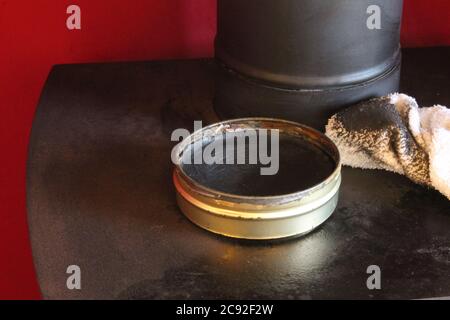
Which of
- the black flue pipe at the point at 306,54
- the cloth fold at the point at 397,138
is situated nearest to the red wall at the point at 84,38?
the black flue pipe at the point at 306,54

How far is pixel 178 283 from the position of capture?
2.50 feet

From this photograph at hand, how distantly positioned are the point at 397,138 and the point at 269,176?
198mm

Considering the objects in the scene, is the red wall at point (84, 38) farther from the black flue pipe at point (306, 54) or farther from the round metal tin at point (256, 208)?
the round metal tin at point (256, 208)

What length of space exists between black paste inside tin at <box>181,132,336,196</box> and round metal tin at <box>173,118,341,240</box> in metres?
0.02

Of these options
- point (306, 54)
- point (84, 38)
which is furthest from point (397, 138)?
point (84, 38)

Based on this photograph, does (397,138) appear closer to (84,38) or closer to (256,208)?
(256,208)

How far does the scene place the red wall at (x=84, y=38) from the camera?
1280 millimetres

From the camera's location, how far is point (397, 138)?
937 mm

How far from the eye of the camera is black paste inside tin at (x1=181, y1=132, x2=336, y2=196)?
33.9 inches

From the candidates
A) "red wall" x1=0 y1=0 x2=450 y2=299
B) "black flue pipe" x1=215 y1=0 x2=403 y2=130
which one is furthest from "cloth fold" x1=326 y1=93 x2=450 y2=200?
"red wall" x1=0 y1=0 x2=450 y2=299
